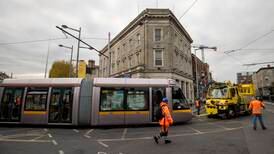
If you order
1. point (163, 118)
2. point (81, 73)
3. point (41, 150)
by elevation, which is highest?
point (81, 73)

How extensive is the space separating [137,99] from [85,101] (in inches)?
125

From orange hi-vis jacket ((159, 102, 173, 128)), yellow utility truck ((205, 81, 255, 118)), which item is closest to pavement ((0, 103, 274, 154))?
orange hi-vis jacket ((159, 102, 173, 128))

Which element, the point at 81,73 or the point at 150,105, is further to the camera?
the point at 81,73

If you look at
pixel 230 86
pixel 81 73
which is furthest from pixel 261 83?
pixel 81 73

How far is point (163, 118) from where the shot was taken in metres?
7.91

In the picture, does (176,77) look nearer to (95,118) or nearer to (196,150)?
(95,118)

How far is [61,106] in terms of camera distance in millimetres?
11875

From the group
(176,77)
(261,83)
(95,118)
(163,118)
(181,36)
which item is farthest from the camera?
(261,83)

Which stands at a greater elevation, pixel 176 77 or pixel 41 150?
pixel 176 77

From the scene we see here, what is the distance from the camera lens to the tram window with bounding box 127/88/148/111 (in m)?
12.1

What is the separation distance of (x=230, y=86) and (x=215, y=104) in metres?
2.22

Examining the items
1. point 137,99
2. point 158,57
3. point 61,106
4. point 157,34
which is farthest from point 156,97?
point 157,34

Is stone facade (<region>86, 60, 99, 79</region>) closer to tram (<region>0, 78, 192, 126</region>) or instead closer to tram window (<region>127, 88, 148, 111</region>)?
tram (<region>0, 78, 192, 126</region>)

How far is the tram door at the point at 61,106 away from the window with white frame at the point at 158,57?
54.3 feet
